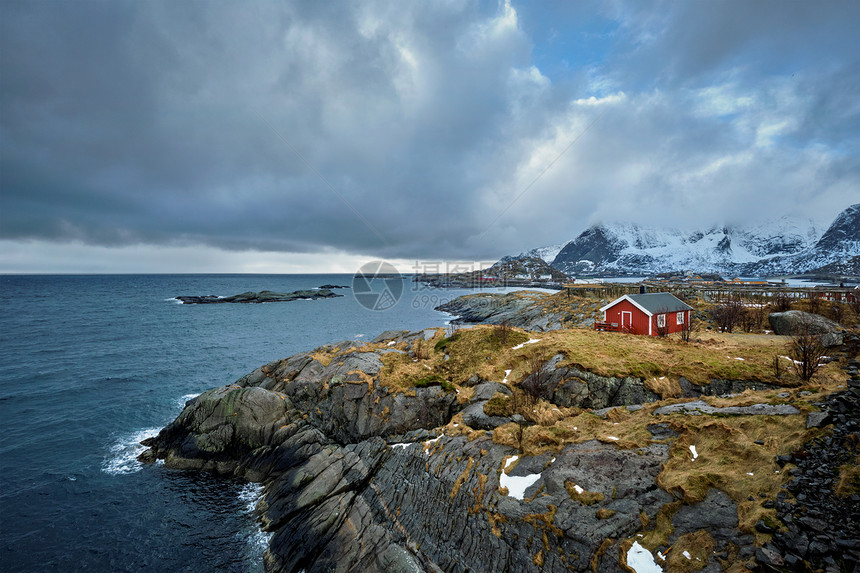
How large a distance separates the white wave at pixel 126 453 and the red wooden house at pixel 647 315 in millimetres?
41537

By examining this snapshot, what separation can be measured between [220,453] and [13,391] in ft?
103

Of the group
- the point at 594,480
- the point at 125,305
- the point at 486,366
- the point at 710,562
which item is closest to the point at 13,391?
the point at 486,366

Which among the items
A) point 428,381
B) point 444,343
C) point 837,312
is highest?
point 837,312

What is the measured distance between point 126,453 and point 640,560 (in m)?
32.7

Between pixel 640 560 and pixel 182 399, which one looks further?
pixel 182 399

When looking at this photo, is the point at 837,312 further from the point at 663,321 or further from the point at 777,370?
the point at 777,370

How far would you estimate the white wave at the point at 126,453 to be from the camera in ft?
75.6

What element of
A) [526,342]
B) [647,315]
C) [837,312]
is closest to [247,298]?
[526,342]

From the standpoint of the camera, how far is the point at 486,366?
Answer: 24297 millimetres

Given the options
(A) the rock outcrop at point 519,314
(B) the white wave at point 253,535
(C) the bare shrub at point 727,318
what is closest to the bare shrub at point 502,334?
(A) the rock outcrop at point 519,314

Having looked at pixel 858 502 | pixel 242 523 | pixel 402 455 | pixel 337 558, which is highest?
pixel 858 502

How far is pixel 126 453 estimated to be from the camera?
24953 mm

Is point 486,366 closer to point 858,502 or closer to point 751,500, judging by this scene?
A: point 751,500

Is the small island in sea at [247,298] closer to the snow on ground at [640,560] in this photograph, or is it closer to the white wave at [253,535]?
the white wave at [253,535]
